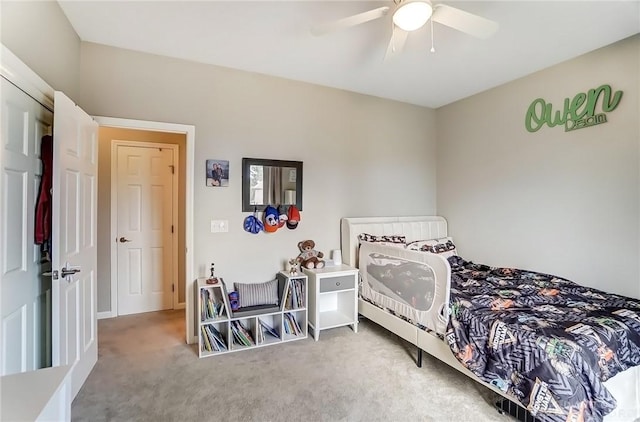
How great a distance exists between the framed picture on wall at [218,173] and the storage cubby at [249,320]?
3.01 ft

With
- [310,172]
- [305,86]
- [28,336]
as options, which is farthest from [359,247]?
[28,336]

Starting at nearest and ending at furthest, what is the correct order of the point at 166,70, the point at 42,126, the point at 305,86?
1. the point at 42,126
2. the point at 166,70
3. the point at 305,86

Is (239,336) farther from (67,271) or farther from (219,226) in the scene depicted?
(67,271)

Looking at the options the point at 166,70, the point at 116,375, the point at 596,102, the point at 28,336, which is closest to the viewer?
the point at 28,336

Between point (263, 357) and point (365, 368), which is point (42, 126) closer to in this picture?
point (263, 357)

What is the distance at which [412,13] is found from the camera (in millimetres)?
1709

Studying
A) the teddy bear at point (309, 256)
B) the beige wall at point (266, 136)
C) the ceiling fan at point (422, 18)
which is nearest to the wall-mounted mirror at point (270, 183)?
the beige wall at point (266, 136)

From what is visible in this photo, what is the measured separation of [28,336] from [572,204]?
4.11m

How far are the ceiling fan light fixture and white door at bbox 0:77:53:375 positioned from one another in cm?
203

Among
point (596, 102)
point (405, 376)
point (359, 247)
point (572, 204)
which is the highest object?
point (596, 102)

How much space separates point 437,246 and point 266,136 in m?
2.29

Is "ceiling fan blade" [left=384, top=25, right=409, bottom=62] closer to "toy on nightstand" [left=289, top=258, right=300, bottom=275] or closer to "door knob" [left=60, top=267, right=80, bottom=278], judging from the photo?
"toy on nightstand" [left=289, top=258, right=300, bottom=275]

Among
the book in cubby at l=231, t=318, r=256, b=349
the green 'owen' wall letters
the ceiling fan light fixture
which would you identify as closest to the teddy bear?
the book in cubby at l=231, t=318, r=256, b=349

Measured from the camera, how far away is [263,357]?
8.87 ft
